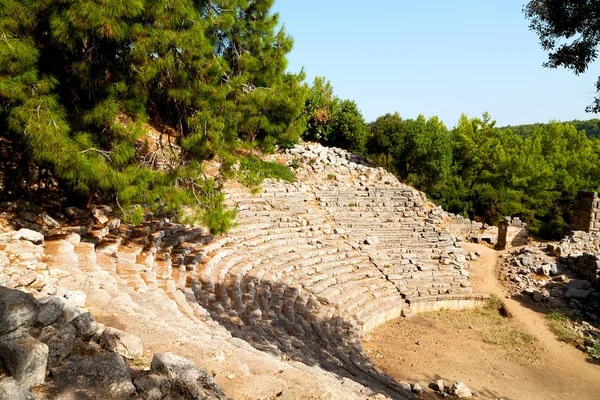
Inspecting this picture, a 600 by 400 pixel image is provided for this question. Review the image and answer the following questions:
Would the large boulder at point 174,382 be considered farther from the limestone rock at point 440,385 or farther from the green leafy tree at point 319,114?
the green leafy tree at point 319,114

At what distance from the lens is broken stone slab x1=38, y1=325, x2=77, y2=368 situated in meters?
3.08

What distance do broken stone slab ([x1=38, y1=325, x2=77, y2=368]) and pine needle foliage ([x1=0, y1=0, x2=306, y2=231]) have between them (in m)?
3.29

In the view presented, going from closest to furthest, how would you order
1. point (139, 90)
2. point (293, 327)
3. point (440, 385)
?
point (139, 90) → point (440, 385) → point (293, 327)

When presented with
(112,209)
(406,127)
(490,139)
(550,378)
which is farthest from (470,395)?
(490,139)

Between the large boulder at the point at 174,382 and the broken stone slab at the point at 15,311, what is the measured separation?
991 mm

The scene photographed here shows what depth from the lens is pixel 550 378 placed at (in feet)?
30.2

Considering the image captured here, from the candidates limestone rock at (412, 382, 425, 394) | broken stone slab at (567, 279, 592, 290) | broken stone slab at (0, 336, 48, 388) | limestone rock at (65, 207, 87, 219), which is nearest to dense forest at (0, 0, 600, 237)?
limestone rock at (65, 207, 87, 219)

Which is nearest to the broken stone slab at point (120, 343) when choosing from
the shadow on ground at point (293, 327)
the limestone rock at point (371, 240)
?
the shadow on ground at point (293, 327)

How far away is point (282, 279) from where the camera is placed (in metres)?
10.6

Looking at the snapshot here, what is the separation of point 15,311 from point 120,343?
881 mm

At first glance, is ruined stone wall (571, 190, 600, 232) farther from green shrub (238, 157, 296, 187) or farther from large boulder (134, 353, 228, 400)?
large boulder (134, 353, 228, 400)

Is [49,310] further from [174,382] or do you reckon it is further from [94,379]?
[174,382]

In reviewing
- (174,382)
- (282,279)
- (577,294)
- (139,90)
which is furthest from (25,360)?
(577,294)

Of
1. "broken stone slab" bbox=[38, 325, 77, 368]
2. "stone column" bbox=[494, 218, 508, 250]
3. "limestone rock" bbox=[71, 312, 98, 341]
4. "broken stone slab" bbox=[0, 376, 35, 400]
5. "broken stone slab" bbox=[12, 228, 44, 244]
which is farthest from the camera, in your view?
"stone column" bbox=[494, 218, 508, 250]
